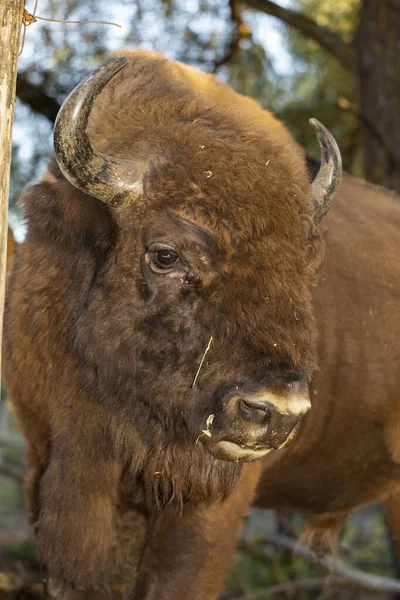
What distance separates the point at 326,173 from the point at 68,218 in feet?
4.62

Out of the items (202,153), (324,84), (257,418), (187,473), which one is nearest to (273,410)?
(257,418)

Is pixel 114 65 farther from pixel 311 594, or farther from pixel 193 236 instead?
pixel 311 594

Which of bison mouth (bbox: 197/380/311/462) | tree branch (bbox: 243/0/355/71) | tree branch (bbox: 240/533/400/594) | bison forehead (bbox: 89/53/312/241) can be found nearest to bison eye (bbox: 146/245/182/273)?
bison forehead (bbox: 89/53/312/241)

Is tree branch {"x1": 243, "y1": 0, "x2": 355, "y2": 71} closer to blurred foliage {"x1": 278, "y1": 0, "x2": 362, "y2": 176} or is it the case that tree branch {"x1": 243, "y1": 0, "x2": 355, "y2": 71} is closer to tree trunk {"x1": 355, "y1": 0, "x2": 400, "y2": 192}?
tree trunk {"x1": 355, "y1": 0, "x2": 400, "y2": 192}

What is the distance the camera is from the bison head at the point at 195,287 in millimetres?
3549

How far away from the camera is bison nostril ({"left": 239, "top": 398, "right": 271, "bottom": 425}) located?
3412 mm

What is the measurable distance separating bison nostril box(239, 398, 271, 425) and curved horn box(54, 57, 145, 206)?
1.16 metres

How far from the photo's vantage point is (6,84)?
3135 mm

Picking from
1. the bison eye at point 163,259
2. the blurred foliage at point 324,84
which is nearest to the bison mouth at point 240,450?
the bison eye at point 163,259

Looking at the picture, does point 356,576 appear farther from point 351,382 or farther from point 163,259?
point 163,259

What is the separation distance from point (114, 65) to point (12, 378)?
1.97 metres

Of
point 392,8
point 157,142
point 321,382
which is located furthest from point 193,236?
point 392,8

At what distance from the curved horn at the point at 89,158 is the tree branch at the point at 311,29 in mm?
5841

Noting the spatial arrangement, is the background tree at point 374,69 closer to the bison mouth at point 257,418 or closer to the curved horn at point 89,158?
the curved horn at point 89,158
